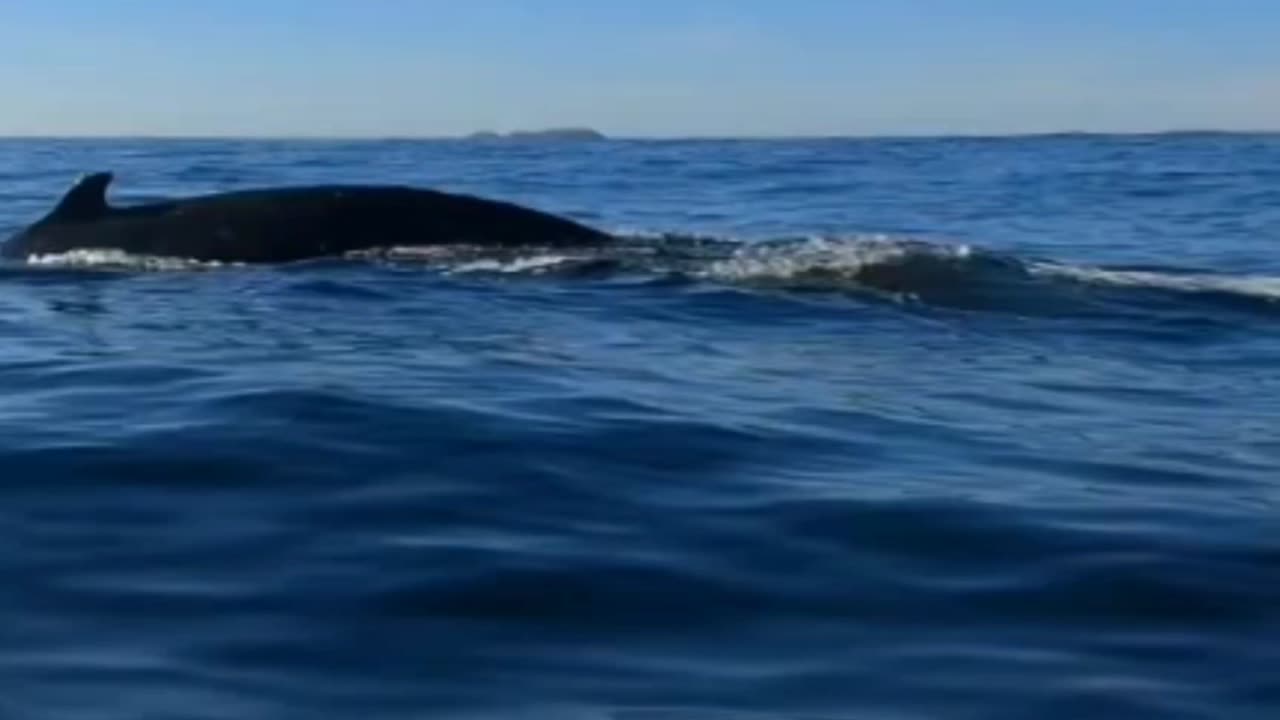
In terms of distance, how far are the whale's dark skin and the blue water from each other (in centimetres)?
58

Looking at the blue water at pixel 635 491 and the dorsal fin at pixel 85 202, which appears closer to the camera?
the blue water at pixel 635 491

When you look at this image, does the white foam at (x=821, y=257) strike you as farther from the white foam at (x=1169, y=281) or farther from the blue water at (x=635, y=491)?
the white foam at (x=1169, y=281)

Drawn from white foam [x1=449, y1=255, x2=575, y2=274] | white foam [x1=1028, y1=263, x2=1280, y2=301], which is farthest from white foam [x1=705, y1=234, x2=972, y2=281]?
white foam [x1=449, y1=255, x2=575, y2=274]

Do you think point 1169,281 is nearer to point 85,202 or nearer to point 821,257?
point 821,257

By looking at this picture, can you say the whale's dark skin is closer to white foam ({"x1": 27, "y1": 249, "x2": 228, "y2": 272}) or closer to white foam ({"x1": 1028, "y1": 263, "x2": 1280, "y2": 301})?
white foam ({"x1": 27, "y1": 249, "x2": 228, "y2": 272})

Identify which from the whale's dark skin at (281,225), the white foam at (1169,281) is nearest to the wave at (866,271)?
the white foam at (1169,281)

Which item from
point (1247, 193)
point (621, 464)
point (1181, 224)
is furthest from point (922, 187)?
point (621, 464)

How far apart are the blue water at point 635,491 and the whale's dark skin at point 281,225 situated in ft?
1.91

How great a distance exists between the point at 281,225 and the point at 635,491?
9.81 meters

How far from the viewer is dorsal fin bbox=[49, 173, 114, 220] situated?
57.6 feet

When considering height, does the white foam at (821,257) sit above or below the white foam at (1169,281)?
above

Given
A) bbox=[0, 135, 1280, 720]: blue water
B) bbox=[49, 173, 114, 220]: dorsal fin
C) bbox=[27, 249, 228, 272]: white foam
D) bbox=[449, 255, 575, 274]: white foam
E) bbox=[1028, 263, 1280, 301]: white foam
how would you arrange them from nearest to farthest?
1. bbox=[0, 135, 1280, 720]: blue water
2. bbox=[1028, 263, 1280, 301]: white foam
3. bbox=[449, 255, 575, 274]: white foam
4. bbox=[27, 249, 228, 272]: white foam
5. bbox=[49, 173, 114, 220]: dorsal fin

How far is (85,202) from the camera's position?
17688 mm

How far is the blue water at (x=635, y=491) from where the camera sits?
18.3 feet
